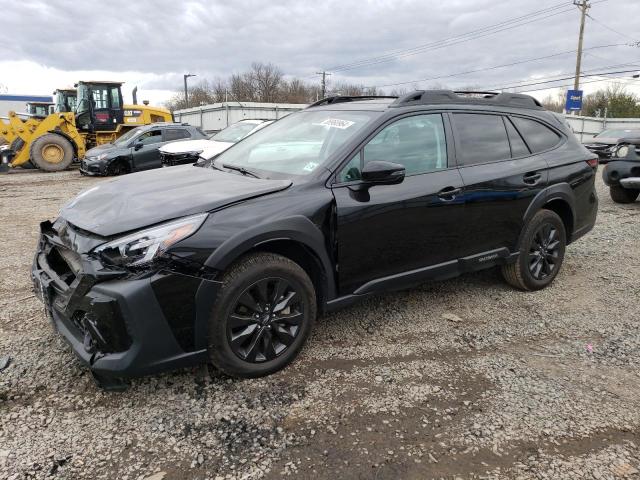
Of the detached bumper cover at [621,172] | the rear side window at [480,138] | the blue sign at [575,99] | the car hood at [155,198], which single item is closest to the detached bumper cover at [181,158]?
the car hood at [155,198]

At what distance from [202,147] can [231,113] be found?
19048 millimetres

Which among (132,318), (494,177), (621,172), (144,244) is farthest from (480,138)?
(621,172)

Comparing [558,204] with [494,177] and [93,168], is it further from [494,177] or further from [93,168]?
[93,168]

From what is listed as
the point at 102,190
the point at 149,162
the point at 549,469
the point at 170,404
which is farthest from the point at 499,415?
the point at 149,162

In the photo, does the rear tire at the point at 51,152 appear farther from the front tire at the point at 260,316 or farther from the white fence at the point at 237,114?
the front tire at the point at 260,316

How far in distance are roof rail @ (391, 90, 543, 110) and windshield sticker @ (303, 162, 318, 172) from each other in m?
0.81

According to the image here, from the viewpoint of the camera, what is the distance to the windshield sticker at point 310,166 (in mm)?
3246

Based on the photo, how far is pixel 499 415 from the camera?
2.71m

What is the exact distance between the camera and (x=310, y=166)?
329 cm

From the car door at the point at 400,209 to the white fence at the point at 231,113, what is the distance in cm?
2493

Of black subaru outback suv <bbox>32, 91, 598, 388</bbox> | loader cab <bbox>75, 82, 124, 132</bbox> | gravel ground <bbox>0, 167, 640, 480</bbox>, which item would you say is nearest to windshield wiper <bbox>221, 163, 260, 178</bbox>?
black subaru outback suv <bbox>32, 91, 598, 388</bbox>

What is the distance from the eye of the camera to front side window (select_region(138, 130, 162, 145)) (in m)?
14.4

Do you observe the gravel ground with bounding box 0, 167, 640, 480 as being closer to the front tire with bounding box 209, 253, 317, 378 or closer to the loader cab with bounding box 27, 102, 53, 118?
the front tire with bounding box 209, 253, 317, 378

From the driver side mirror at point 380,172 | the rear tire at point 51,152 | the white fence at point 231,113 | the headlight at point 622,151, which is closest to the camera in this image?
the driver side mirror at point 380,172
